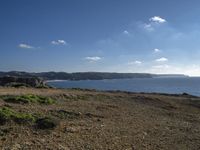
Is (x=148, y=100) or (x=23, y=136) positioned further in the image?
(x=148, y=100)

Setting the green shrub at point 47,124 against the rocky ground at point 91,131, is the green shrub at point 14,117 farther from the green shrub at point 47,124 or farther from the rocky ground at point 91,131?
the green shrub at point 47,124

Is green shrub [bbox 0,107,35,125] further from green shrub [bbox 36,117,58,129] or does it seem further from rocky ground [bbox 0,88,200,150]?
green shrub [bbox 36,117,58,129]

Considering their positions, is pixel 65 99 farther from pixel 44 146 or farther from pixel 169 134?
pixel 44 146

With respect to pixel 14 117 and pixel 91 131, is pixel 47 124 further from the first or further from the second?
pixel 91 131

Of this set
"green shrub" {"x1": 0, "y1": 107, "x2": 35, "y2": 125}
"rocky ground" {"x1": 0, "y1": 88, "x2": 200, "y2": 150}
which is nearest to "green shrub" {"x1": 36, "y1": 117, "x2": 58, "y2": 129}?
"rocky ground" {"x1": 0, "y1": 88, "x2": 200, "y2": 150}

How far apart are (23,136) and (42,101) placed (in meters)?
8.94

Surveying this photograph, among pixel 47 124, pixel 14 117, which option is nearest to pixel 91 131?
pixel 47 124

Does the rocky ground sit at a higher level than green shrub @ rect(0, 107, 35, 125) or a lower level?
lower

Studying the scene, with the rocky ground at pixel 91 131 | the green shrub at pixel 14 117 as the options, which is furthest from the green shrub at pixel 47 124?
the green shrub at pixel 14 117

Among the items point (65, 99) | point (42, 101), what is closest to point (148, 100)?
point (65, 99)

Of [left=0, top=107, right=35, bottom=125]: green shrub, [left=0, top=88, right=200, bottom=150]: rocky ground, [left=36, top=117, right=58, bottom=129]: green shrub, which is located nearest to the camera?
[left=0, top=88, right=200, bottom=150]: rocky ground

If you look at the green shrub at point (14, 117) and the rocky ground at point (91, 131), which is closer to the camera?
the rocky ground at point (91, 131)

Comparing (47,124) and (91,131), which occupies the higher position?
(47,124)

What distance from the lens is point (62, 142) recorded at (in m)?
12.9
